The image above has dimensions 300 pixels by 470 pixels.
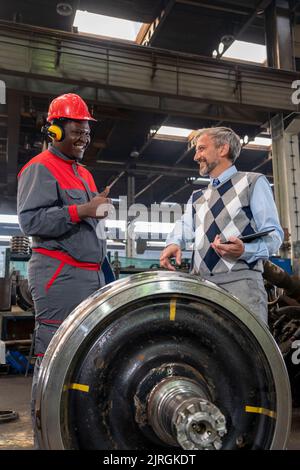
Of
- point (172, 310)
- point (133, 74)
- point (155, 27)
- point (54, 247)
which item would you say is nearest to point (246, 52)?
point (155, 27)

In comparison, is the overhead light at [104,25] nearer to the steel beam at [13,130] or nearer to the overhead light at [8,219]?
the steel beam at [13,130]

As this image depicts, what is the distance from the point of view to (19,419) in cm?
270

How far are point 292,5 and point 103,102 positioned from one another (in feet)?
8.45

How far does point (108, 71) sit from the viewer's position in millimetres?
4551

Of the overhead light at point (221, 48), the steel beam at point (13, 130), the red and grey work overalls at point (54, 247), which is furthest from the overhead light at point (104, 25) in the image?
the red and grey work overalls at point (54, 247)

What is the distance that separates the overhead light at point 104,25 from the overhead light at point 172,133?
82.7 inches

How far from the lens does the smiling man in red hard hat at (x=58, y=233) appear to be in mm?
1294

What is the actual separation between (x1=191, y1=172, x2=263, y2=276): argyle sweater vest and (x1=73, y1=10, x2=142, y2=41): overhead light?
4.16m

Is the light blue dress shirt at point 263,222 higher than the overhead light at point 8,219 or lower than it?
lower

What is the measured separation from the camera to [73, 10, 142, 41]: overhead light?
193 inches

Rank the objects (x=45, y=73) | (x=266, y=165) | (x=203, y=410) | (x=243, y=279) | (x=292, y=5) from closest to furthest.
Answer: (x=203, y=410), (x=243, y=279), (x=45, y=73), (x=292, y=5), (x=266, y=165)

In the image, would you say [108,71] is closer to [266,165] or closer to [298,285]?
[298,285]

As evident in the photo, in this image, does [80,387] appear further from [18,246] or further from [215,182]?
[18,246]

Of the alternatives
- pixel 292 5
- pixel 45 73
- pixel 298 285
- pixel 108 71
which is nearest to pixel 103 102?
pixel 108 71
